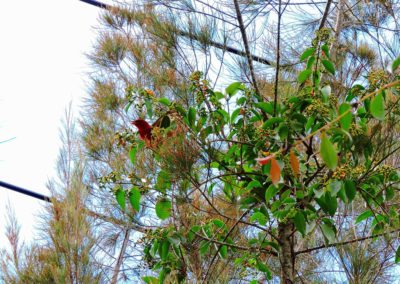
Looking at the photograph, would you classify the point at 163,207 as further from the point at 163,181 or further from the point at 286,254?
the point at 286,254

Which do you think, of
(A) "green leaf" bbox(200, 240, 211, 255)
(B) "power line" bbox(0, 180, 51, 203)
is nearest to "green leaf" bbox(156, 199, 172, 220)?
(A) "green leaf" bbox(200, 240, 211, 255)

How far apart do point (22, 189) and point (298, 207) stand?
49.8 inches

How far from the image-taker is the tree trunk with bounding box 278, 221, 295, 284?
1250 mm

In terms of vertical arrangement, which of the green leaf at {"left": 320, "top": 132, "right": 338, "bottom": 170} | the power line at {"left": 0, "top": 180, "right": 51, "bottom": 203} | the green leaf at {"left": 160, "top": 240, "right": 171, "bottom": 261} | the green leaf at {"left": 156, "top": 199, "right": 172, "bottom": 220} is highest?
the power line at {"left": 0, "top": 180, "right": 51, "bottom": 203}

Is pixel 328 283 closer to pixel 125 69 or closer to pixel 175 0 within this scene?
pixel 175 0

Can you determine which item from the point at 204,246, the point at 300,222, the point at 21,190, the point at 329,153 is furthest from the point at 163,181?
the point at 21,190

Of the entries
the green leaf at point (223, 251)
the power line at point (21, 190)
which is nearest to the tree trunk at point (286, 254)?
the green leaf at point (223, 251)

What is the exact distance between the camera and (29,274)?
4.19 feet

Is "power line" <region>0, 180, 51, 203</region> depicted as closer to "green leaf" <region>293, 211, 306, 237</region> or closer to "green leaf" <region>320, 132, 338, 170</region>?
"green leaf" <region>293, 211, 306, 237</region>

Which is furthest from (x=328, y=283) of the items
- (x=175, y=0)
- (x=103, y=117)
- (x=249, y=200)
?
(x=103, y=117)

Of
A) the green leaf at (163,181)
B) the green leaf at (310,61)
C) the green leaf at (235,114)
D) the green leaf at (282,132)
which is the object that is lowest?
the green leaf at (163,181)

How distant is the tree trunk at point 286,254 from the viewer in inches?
49.2

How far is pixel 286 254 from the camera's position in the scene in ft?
4.17

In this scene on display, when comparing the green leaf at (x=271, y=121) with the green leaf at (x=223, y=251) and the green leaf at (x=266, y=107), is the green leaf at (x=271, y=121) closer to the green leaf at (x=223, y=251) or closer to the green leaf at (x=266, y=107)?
the green leaf at (x=266, y=107)
